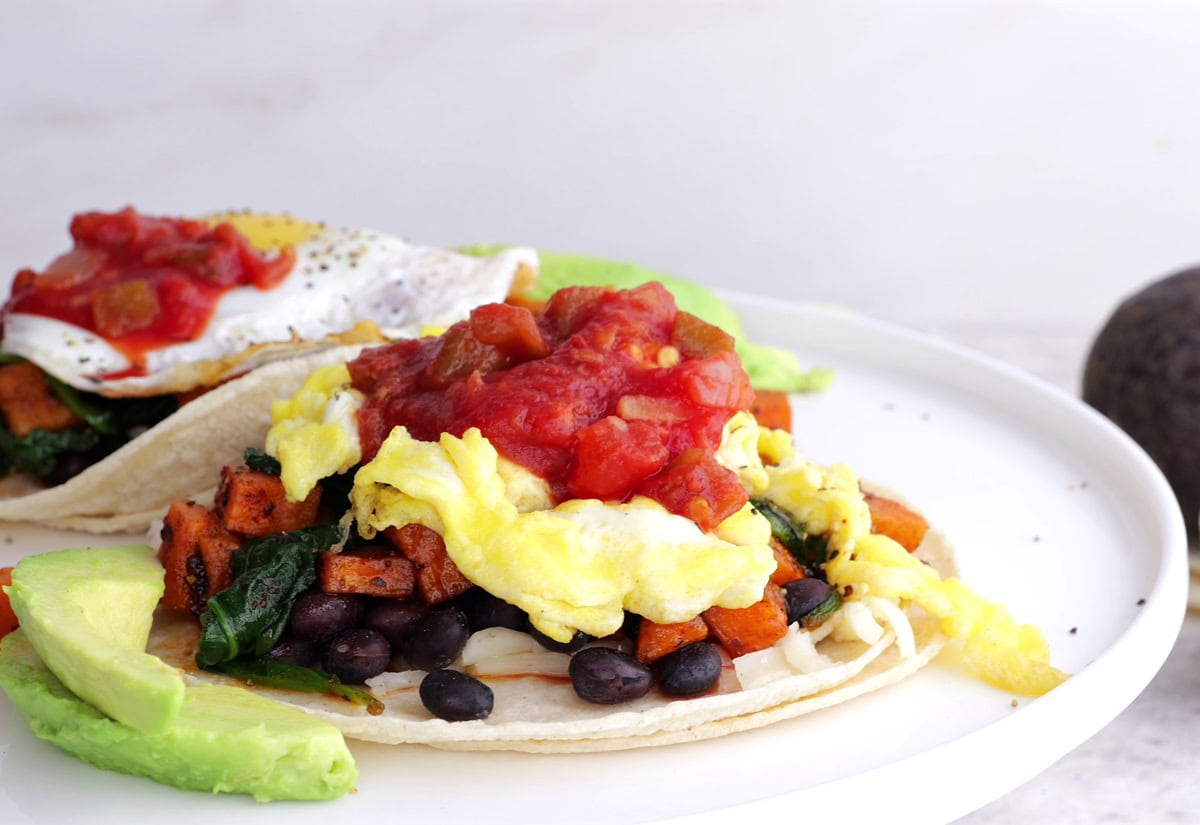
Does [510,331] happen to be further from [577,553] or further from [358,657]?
[358,657]

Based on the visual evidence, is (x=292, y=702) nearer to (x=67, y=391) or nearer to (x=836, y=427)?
(x=67, y=391)

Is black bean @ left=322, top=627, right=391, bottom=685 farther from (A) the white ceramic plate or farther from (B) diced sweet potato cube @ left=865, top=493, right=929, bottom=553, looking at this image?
(B) diced sweet potato cube @ left=865, top=493, right=929, bottom=553

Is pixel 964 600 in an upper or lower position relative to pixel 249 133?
lower

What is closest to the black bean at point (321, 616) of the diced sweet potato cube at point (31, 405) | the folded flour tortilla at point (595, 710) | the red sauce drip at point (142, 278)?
the folded flour tortilla at point (595, 710)

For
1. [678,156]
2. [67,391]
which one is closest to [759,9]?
[678,156]

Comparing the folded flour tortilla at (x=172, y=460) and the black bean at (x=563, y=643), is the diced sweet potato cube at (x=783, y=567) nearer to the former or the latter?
the black bean at (x=563, y=643)

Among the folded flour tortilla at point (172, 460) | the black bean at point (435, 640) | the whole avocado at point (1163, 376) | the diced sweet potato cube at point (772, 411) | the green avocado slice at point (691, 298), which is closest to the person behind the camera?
the black bean at point (435, 640)
